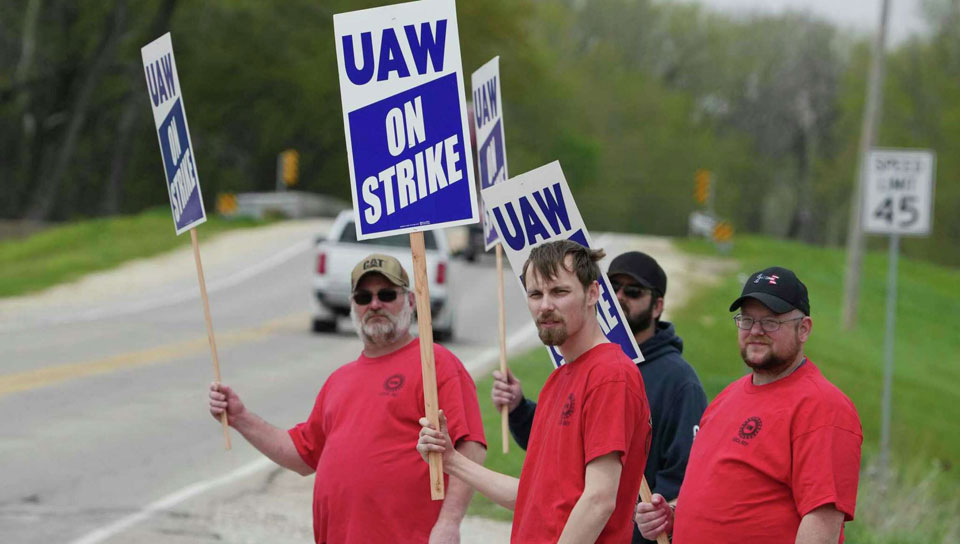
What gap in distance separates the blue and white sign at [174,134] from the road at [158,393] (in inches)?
135

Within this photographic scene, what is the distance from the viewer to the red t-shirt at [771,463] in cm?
465

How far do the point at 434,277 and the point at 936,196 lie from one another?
5391cm

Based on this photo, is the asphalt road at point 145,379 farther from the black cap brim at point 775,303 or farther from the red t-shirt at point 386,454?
the black cap brim at point 775,303

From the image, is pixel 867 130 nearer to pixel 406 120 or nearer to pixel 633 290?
pixel 633 290

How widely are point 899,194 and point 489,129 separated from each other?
34.4 feet

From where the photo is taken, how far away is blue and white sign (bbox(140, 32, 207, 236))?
21.4ft

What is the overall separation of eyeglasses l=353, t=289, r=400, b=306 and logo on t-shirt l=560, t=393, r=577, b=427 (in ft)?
4.38

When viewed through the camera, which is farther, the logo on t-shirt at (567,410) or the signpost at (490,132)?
the signpost at (490,132)

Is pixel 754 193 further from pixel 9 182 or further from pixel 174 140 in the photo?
pixel 174 140

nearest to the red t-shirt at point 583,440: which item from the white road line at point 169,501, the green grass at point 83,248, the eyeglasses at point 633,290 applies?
the eyeglasses at point 633,290

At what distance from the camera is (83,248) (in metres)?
34.8

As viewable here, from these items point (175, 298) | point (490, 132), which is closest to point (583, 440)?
point (490, 132)

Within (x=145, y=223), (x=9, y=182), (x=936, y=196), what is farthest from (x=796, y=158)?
(x=145, y=223)

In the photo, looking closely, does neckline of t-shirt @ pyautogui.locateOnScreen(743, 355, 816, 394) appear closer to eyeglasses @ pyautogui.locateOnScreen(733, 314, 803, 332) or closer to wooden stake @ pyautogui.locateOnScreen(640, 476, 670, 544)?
eyeglasses @ pyautogui.locateOnScreen(733, 314, 803, 332)
